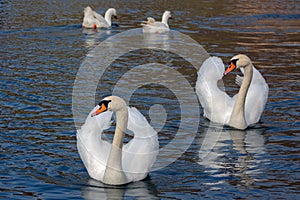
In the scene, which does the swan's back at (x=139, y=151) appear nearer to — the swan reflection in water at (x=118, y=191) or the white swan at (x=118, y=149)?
the white swan at (x=118, y=149)

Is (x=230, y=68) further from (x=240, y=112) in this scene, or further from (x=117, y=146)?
(x=117, y=146)

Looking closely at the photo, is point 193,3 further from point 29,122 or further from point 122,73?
point 29,122

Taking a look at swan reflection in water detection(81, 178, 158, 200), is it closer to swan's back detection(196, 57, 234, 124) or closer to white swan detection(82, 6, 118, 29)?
swan's back detection(196, 57, 234, 124)

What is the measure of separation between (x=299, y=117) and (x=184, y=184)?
4458mm

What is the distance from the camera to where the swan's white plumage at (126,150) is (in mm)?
9484

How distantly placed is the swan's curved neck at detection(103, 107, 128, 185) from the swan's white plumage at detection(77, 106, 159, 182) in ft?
0.46

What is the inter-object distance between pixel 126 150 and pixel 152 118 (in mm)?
3569

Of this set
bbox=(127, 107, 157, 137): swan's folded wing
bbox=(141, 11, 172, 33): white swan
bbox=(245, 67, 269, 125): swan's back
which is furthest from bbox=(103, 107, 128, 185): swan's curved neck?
bbox=(141, 11, 172, 33): white swan

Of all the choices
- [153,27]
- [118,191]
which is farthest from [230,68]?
[153,27]

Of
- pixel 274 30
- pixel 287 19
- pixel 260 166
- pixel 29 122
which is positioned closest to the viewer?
pixel 260 166

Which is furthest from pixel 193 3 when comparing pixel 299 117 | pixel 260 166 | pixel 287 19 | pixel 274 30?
pixel 260 166

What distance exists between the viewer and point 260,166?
10328 mm

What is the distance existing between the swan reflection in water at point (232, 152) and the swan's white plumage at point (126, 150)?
1.05 m

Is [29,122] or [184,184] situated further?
[29,122]
